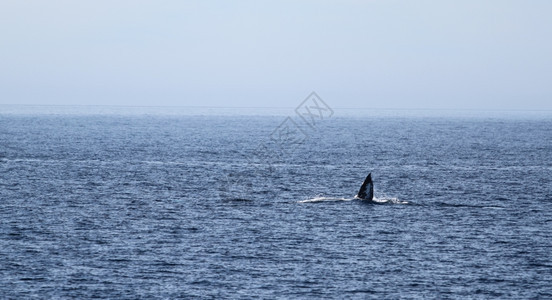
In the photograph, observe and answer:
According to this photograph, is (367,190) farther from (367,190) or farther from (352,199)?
(352,199)

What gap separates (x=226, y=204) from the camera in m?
68.1

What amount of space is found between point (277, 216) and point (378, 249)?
1286 cm

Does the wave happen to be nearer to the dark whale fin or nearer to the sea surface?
the sea surface

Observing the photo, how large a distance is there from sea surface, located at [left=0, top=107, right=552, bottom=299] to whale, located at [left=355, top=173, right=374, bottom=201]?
2.59 feet

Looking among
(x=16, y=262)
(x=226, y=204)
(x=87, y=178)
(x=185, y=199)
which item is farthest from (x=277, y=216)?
(x=87, y=178)

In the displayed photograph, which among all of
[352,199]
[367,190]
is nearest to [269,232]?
[367,190]

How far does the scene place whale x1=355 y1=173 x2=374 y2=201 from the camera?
69438 millimetres

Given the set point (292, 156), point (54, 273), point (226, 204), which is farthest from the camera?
point (292, 156)

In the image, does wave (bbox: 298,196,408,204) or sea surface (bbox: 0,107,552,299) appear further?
wave (bbox: 298,196,408,204)

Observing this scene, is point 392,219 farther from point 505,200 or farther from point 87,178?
point 87,178

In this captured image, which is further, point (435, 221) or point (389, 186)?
point (389, 186)

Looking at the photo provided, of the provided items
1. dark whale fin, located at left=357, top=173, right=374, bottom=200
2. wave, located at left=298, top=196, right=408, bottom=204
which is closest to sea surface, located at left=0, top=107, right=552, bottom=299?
wave, located at left=298, top=196, right=408, bottom=204

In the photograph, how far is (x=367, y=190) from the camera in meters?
Result: 70.2

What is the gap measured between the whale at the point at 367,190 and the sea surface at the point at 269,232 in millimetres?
791
